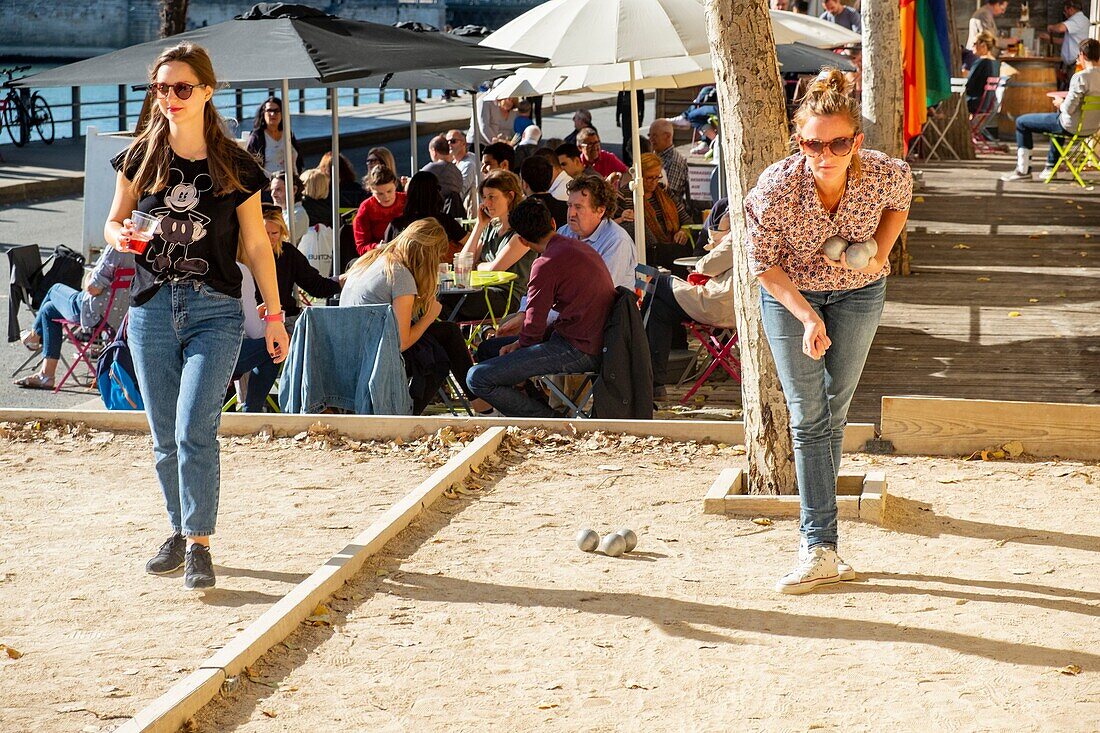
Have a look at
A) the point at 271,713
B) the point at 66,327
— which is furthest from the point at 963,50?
the point at 271,713

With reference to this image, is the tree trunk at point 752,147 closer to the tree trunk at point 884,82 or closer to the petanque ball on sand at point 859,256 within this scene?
the petanque ball on sand at point 859,256

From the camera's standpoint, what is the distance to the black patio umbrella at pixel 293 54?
870 centimetres

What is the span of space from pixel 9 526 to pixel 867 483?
3.67 m

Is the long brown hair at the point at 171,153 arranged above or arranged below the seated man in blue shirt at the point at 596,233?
above

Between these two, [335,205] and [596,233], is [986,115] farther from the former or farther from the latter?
[596,233]

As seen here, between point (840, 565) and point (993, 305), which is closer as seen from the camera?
point (840, 565)

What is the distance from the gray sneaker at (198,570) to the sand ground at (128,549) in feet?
0.16

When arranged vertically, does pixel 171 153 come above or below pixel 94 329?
above

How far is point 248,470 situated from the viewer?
7039mm

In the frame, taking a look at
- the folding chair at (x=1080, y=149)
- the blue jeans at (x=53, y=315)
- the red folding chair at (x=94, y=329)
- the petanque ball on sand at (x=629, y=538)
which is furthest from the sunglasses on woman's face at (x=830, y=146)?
the folding chair at (x=1080, y=149)

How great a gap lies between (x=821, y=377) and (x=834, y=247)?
461 millimetres

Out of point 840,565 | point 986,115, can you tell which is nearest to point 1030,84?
point 986,115

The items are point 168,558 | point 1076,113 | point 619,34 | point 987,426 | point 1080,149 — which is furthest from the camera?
point 1080,149

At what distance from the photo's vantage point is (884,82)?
13.1 m
